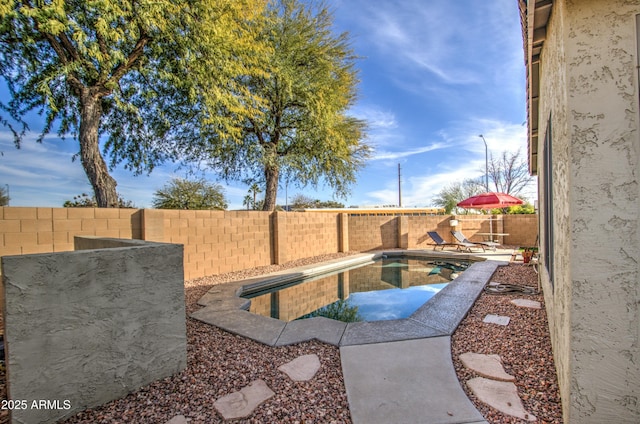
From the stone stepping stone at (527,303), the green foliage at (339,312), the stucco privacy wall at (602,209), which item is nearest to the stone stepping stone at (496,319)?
the stone stepping stone at (527,303)

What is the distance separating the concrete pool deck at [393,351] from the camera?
1899mm

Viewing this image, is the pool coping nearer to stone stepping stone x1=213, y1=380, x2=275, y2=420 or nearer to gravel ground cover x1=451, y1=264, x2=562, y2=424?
gravel ground cover x1=451, y1=264, x2=562, y2=424

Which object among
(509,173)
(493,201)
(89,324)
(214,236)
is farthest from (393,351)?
(509,173)

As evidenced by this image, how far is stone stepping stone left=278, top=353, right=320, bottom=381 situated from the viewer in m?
2.39

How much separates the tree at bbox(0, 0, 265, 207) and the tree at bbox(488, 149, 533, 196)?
2173 cm

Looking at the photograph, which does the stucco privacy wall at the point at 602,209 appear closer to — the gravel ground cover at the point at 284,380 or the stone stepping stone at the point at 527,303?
the gravel ground cover at the point at 284,380

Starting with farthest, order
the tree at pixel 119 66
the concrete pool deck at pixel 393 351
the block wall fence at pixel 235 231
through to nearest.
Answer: the tree at pixel 119 66, the block wall fence at pixel 235 231, the concrete pool deck at pixel 393 351

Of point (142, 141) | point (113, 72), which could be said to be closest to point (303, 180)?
point (142, 141)

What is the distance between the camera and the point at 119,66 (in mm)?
6965

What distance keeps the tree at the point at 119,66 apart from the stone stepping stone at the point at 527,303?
788 cm

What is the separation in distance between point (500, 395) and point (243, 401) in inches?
74.9

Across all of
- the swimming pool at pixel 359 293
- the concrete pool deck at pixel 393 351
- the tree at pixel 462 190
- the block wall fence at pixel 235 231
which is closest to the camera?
the concrete pool deck at pixel 393 351

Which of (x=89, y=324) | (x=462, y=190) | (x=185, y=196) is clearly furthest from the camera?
(x=462, y=190)

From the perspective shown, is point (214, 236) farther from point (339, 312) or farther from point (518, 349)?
point (518, 349)
